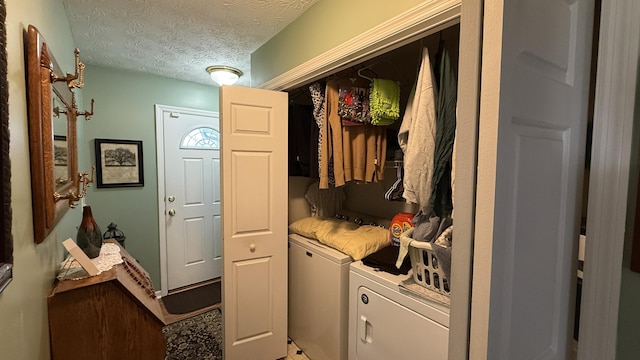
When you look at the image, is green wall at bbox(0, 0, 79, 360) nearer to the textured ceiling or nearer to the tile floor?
the textured ceiling

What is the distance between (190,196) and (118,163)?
29.4 inches

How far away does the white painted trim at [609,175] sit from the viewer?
29.9 inches

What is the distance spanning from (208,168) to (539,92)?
3.22m

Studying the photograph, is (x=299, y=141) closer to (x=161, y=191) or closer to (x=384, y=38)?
(x=384, y=38)

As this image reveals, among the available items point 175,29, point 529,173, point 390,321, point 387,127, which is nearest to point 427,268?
point 390,321

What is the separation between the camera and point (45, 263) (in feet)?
3.57

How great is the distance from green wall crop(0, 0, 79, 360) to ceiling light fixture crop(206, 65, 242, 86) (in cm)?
131

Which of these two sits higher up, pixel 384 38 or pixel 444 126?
pixel 384 38

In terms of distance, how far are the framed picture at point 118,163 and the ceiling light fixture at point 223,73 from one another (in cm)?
112

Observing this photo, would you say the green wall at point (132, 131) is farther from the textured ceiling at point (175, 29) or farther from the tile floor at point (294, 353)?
the tile floor at point (294, 353)

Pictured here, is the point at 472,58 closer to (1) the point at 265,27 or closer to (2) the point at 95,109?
(1) the point at 265,27

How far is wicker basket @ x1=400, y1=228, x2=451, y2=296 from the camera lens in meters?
1.20

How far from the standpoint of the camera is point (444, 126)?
3.71 feet

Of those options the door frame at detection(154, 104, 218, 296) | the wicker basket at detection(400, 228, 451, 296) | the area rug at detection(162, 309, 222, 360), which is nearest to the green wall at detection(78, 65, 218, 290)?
the door frame at detection(154, 104, 218, 296)
